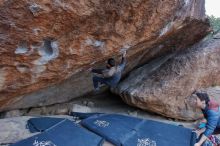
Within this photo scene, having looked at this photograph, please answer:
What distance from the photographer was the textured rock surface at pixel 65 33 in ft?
12.6

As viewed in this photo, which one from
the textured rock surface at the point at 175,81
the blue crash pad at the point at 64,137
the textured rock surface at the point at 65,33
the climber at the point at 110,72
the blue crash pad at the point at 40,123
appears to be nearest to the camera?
the textured rock surface at the point at 65,33

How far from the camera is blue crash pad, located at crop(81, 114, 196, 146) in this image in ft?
15.9

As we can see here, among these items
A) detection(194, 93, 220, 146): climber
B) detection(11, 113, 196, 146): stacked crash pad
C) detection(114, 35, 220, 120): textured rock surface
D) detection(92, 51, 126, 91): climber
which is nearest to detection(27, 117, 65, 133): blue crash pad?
detection(11, 113, 196, 146): stacked crash pad

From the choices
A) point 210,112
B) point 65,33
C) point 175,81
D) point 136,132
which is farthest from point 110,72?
point 210,112

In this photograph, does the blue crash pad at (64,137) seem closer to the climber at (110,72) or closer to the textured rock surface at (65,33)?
the textured rock surface at (65,33)

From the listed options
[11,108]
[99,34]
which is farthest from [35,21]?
[11,108]

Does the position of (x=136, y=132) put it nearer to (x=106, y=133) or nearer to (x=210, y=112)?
(x=106, y=133)

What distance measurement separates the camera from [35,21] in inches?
153

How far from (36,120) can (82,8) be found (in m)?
2.52

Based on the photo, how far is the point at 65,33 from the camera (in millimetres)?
4332

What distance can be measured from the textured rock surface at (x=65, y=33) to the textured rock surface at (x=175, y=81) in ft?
3.82

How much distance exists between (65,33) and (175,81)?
11.2 ft

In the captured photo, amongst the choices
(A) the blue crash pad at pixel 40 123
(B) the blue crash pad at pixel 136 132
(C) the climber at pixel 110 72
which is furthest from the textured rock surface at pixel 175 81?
(A) the blue crash pad at pixel 40 123

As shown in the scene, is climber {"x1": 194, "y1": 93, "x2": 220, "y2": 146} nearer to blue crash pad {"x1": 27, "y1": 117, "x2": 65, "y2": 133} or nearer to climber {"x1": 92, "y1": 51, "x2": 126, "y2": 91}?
climber {"x1": 92, "y1": 51, "x2": 126, "y2": 91}
